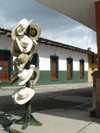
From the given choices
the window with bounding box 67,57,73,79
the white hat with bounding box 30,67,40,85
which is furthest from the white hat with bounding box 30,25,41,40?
the window with bounding box 67,57,73,79

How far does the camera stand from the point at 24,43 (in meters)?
3.80

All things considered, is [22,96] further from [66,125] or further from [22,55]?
[66,125]

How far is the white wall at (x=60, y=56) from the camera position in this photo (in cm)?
1748

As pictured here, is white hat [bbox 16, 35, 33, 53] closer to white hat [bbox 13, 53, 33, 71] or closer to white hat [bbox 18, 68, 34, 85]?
white hat [bbox 13, 53, 33, 71]

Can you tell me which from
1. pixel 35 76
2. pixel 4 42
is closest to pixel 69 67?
pixel 4 42

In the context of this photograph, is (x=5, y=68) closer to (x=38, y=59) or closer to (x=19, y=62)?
(x=38, y=59)

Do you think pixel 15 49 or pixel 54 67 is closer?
pixel 15 49

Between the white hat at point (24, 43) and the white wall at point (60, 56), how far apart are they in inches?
519

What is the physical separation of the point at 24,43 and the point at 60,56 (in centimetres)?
1642

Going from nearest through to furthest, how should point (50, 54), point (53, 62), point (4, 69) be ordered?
point (4, 69) < point (50, 54) < point (53, 62)

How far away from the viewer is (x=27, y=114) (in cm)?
402

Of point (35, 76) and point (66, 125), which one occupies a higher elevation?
point (35, 76)

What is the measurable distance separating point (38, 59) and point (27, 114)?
13.0 metres

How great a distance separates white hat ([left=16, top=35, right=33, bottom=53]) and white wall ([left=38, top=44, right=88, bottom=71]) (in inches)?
519
